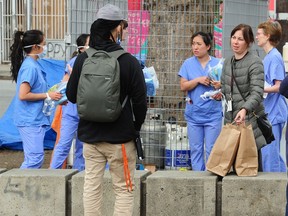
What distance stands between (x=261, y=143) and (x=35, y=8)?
1347 cm

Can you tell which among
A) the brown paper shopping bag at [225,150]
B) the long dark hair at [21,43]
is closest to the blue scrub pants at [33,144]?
the long dark hair at [21,43]

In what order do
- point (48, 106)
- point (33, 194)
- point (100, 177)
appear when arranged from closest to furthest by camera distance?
point (100, 177) → point (33, 194) → point (48, 106)

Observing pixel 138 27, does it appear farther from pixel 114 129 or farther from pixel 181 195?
pixel 114 129

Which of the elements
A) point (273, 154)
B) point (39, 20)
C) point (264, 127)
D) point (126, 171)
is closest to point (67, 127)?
point (273, 154)

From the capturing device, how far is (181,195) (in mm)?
7195

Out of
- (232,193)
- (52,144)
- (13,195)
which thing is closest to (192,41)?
(232,193)

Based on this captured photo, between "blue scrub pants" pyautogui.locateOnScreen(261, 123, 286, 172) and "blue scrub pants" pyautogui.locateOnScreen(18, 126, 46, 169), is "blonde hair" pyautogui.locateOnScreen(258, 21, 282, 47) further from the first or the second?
"blue scrub pants" pyautogui.locateOnScreen(18, 126, 46, 169)

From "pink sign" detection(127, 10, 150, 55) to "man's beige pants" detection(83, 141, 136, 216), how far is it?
338 cm

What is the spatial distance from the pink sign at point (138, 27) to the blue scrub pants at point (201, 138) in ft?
4.34

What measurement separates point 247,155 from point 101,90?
183 centimetres

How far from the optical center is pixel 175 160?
938 centimetres

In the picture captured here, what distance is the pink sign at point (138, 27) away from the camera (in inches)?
366

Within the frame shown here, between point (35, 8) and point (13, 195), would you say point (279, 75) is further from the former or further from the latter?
point (35, 8)

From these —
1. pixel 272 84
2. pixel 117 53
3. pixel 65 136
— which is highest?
pixel 117 53
